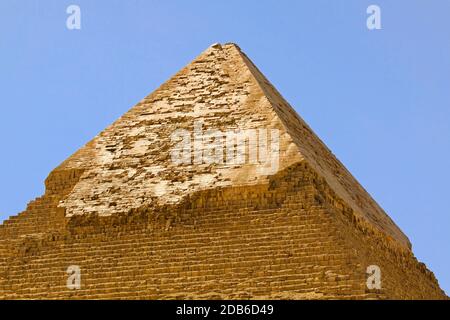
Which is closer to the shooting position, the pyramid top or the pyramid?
the pyramid

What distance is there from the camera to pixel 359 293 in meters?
32.9

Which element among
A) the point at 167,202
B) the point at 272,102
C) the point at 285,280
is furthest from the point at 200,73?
the point at 285,280

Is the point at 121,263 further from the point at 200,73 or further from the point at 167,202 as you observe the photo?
the point at 200,73

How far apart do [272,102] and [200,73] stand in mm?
2647

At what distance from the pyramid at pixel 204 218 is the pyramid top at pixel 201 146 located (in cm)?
4

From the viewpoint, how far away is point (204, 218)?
3591 centimetres

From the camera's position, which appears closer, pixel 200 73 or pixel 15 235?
pixel 15 235

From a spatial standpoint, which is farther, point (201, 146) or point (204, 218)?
point (201, 146)

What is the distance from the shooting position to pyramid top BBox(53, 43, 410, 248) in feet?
121

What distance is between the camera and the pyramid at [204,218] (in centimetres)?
3425

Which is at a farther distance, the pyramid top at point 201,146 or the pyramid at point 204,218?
the pyramid top at point 201,146

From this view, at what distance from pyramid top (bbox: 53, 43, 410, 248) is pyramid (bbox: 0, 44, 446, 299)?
39 millimetres

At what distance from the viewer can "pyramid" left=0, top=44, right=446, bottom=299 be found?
34.2 meters

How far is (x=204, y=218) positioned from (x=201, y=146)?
8.12ft
